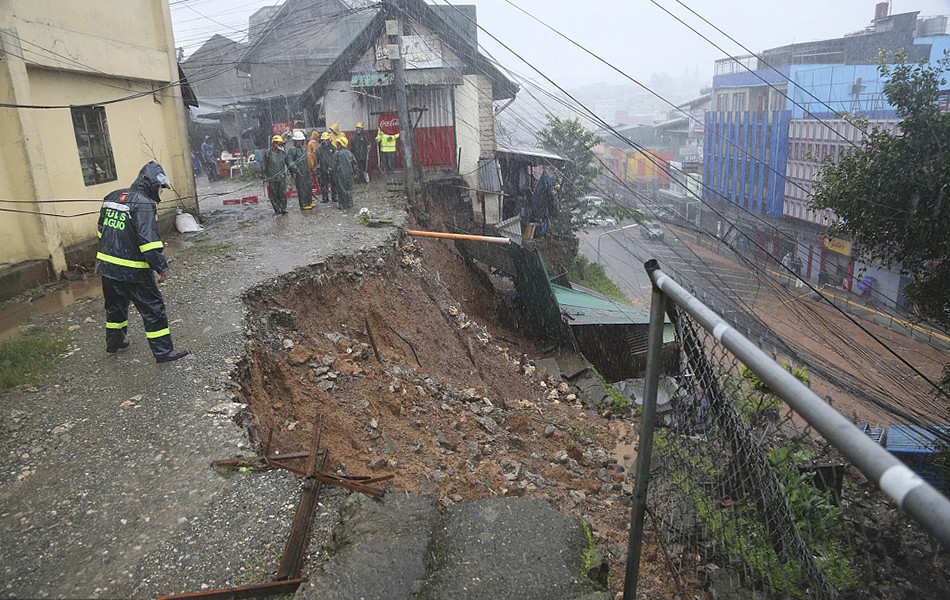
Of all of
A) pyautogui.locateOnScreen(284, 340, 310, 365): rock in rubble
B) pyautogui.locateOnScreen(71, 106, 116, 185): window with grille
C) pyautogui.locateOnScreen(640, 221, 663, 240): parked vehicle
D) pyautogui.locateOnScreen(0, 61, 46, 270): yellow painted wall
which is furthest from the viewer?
pyautogui.locateOnScreen(640, 221, 663, 240): parked vehicle

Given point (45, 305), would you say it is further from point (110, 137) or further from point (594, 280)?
point (594, 280)

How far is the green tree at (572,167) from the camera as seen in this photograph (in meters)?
19.6

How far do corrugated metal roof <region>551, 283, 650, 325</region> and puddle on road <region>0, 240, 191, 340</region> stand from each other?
22.7 ft

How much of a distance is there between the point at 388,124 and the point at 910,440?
546 inches

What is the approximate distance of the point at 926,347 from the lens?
18.3m

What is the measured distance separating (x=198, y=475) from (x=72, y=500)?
0.64 metres

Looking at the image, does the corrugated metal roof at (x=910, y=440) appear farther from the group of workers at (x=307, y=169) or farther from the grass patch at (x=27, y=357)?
the grass patch at (x=27, y=357)

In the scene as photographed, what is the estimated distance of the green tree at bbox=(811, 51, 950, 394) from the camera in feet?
23.9

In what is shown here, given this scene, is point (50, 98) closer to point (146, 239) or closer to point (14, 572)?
point (146, 239)

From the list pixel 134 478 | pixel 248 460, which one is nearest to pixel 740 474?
pixel 248 460

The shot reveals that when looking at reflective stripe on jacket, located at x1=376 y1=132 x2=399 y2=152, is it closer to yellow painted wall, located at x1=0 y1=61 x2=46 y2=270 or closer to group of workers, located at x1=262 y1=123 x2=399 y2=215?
group of workers, located at x1=262 y1=123 x2=399 y2=215

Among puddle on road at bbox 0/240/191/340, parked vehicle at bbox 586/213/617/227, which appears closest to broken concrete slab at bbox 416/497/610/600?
puddle on road at bbox 0/240/191/340

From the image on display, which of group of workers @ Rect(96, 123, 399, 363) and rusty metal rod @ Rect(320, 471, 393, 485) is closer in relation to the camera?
rusty metal rod @ Rect(320, 471, 393, 485)

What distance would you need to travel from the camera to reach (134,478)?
330 cm
